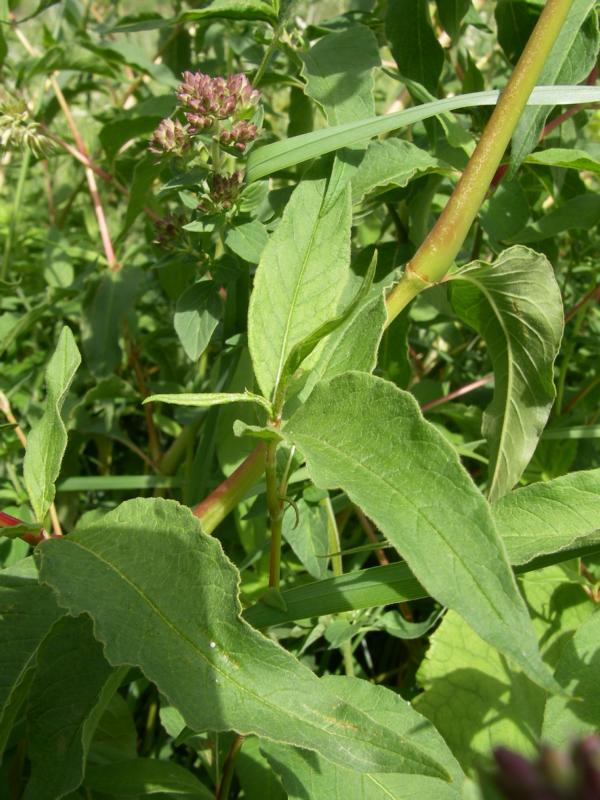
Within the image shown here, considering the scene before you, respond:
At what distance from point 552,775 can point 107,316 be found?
4.41 feet

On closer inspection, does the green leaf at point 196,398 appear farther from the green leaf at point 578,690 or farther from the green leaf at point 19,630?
the green leaf at point 578,690

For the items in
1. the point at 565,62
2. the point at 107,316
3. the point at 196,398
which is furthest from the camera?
the point at 107,316

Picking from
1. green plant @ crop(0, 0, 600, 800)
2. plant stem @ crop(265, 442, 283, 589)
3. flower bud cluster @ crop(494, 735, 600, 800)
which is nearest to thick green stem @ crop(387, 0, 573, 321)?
green plant @ crop(0, 0, 600, 800)

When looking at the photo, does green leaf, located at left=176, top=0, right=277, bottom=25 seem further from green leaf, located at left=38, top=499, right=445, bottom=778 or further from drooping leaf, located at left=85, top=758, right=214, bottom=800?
drooping leaf, located at left=85, top=758, right=214, bottom=800

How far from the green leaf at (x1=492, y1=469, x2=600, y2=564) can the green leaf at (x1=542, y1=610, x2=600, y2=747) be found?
152 millimetres

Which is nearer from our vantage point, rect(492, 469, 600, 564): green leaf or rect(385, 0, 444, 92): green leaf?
rect(492, 469, 600, 564): green leaf

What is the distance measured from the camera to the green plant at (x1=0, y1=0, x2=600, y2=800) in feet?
2.28

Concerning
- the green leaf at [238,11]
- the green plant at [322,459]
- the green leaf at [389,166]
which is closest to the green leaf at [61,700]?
the green plant at [322,459]

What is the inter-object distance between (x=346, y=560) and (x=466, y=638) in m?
0.28

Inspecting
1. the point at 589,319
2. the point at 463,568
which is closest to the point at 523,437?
the point at 463,568

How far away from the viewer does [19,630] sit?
87 cm

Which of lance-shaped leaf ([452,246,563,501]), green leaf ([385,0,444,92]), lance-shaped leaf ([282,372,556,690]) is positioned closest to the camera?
lance-shaped leaf ([282,372,556,690])

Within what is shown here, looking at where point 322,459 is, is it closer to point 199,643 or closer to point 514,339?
point 199,643

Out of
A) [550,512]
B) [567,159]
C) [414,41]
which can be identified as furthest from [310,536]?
[414,41]
